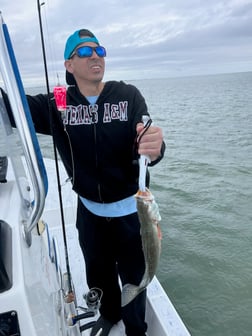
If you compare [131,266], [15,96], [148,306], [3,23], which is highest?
[3,23]

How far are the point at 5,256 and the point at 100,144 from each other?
3.30 feet

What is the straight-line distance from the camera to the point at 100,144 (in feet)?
6.52

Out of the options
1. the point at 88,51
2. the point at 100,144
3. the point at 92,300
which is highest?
the point at 88,51

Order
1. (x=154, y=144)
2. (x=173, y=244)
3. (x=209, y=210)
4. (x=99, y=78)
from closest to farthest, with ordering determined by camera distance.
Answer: (x=154, y=144)
(x=99, y=78)
(x=173, y=244)
(x=209, y=210)

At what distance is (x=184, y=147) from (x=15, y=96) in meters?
13.1

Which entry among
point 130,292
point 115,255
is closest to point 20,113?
point 130,292

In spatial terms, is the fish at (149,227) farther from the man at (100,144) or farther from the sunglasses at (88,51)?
the sunglasses at (88,51)

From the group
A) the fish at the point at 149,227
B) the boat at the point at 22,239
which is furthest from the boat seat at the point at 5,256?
the fish at the point at 149,227

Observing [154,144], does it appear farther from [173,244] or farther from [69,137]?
[173,244]

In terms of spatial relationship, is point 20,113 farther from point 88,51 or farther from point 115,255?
point 115,255

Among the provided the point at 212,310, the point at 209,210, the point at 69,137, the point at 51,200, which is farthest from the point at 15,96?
the point at 209,210

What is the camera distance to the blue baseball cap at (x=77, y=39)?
2.01 metres

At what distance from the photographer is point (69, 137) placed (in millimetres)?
2035

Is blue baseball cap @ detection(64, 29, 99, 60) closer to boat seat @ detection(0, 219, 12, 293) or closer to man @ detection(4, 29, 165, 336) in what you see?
man @ detection(4, 29, 165, 336)
